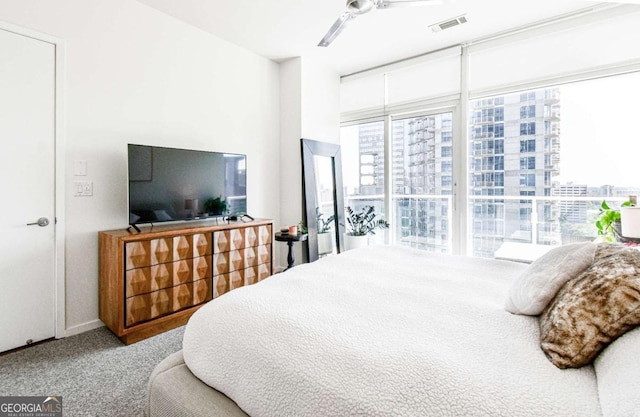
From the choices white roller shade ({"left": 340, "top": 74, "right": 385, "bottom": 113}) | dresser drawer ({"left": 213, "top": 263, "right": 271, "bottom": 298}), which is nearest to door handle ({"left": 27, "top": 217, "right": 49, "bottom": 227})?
dresser drawer ({"left": 213, "top": 263, "right": 271, "bottom": 298})

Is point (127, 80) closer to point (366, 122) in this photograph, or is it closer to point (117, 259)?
point (117, 259)

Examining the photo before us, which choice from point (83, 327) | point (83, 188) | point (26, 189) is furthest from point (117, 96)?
point (83, 327)

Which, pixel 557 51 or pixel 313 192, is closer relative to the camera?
Answer: pixel 557 51

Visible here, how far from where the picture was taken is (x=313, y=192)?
13.6ft

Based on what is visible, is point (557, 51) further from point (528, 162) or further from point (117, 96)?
point (117, 96)

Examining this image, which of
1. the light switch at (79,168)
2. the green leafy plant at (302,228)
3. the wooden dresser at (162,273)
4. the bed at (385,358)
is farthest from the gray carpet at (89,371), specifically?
the green leafy plant at (302,228)

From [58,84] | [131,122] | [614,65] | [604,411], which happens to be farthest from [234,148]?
[614,65]

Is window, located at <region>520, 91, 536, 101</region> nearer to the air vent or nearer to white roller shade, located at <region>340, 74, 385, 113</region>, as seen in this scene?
the air vent

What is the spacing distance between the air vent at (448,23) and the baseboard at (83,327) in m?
4.21

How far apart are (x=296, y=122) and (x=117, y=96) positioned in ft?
6.59

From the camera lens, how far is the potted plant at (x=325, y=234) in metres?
4.30

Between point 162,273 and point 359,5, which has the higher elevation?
point 359,5

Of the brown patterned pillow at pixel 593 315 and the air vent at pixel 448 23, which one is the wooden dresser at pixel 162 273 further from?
the air vent at pixel 448 23

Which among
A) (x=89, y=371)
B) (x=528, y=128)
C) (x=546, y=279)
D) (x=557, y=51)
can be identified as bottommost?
(x=89, y=371)
